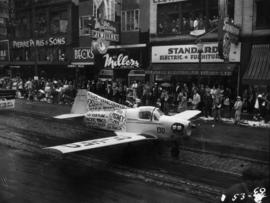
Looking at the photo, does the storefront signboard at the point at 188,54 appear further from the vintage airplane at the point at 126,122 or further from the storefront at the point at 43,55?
the storefront at the point at 43,55

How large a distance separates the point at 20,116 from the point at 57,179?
1267 centimetres

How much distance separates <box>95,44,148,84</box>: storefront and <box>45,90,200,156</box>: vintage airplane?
44.4 ft

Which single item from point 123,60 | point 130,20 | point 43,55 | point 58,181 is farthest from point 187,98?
point 43,55

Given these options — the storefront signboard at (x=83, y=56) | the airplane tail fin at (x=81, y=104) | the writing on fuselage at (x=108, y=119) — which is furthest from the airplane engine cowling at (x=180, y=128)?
the storefront signboard at (x=83, y=56)

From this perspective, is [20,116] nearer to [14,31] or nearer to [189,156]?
[189,156]

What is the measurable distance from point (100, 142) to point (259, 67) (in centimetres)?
1407

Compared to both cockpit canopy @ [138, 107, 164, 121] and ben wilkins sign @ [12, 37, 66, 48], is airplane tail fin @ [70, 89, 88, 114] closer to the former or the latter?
cockpit canopy @ [138, 107, 164, 121]

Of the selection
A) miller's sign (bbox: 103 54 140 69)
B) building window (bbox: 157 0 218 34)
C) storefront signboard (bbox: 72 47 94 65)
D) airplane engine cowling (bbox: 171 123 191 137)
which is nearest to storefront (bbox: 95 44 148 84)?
miller's sign (bbox: 103 54 140 69)

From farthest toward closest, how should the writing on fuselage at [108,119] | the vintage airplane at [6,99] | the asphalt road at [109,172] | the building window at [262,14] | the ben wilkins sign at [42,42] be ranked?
1. the ben wilkins sign at [42,42]
2. the building window at [262,14]
3. the vintage airplane at [6,99]
4. the writing on fuselage at [108,119]
5. the asphalt road at [109,172]

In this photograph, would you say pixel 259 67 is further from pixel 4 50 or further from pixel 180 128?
pixel 4 50

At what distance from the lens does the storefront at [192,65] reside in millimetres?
23281

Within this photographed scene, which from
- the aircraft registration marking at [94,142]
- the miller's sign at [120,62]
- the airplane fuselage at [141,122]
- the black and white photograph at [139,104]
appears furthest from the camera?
the miller's sign at [120,62]

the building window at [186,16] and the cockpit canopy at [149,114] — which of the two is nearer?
the cockpit canopy at [149,114]

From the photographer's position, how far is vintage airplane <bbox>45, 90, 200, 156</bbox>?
475 inches
